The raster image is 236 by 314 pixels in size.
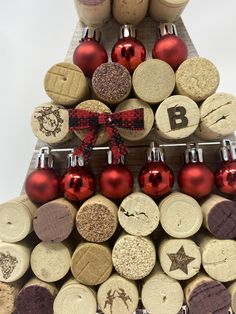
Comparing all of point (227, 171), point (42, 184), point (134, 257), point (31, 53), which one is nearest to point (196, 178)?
point (227, 171)

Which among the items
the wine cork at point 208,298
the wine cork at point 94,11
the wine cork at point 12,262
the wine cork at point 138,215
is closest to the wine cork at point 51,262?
the wine cork at point 12,262

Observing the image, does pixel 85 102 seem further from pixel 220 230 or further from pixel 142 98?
pixel 220 230

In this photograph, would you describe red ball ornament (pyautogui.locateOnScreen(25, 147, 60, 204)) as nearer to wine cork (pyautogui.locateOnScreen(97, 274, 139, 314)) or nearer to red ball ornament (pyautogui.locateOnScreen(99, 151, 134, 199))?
red ball ornament (pyautogui.locateOnScreen(99, 151, 134, 199))

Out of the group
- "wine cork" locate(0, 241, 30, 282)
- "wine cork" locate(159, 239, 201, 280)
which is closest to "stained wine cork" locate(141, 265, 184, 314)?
"wine cork" locate(159, 239, 201, 280)

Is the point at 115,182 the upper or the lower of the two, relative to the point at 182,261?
upper

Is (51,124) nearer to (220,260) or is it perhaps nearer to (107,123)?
(107,123)

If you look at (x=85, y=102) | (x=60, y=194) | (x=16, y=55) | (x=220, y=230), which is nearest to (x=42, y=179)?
(x=60, y=194)
